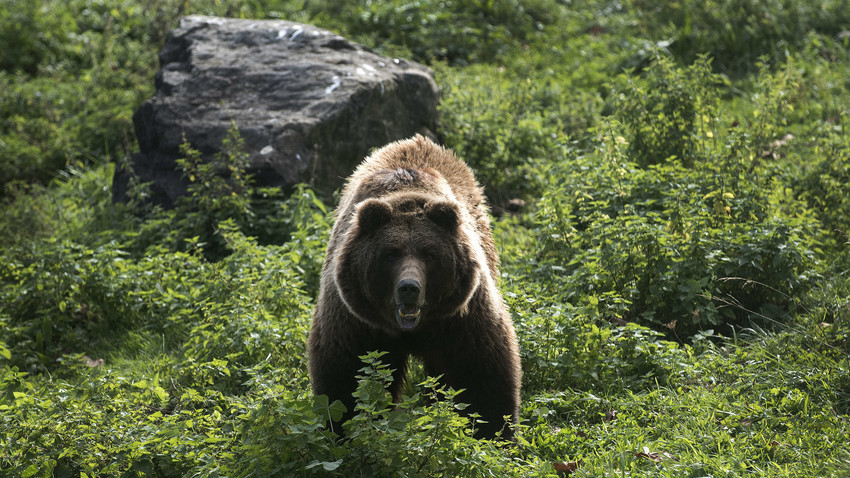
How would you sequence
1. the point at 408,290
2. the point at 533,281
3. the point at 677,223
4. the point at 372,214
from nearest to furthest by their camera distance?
the point at 408,290 → the point at 372,214 → the point at 677,223 → the point at 533,281

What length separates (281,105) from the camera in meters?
9.03

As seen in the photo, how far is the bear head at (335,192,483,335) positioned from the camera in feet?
15.0

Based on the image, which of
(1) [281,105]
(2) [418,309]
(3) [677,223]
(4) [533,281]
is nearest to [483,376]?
(2) [418,309]

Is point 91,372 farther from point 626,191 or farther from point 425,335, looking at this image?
point 626,191

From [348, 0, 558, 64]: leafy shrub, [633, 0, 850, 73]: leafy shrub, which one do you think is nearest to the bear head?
[348, 0, 558, 64]: leafy shrub

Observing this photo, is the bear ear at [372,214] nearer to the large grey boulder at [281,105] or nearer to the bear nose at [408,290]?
the bear nose at [408,290]

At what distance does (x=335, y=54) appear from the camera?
31.9ft

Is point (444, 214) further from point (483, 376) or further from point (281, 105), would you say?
point (281, 105)

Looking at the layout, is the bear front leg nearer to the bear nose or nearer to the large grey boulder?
the bear nose

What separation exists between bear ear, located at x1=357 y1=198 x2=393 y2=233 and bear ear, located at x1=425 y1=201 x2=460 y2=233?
0.23 meters

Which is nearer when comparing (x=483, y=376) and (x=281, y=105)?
(x=483, y=376)

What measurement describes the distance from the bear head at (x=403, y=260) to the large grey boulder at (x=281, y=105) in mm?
3947

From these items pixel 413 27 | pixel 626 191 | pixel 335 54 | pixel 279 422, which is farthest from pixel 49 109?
pixel 279 422

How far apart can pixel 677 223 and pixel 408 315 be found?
121 inches
